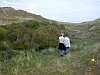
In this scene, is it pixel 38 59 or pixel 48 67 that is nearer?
pixel 48 67

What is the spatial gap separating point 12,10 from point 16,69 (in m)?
60.9

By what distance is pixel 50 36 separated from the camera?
28.7 metres

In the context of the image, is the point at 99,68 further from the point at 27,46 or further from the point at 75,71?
the point at 27,46

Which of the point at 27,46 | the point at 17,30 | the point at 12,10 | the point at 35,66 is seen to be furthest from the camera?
the point at 12,10

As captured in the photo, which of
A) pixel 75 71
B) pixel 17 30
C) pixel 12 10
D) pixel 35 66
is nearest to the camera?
pixel 75 71

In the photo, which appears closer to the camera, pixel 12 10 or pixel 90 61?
pixel 90 61

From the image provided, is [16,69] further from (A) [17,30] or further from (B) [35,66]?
(A) [17,30]

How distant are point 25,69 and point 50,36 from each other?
1277 centimetres

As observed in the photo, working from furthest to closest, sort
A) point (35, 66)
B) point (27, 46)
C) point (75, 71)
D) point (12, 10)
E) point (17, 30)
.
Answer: point (12, 10) < point (17, 30) < point (27, 46) < point (35, 66) < point (75, 71)

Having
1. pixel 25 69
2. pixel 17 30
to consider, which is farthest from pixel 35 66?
pixel 17 30

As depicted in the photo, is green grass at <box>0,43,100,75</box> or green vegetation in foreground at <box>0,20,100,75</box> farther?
green vegetation in foreground at <box>0,20,100,75</box>

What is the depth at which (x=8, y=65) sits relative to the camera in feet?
55.3

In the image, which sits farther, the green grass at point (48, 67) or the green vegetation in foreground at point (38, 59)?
the green vegetation in foreground at point (38, 59)

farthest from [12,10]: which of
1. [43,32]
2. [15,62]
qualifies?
[15,62]
